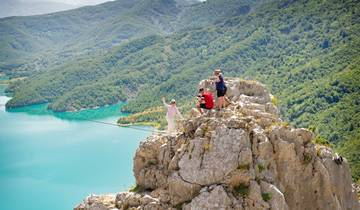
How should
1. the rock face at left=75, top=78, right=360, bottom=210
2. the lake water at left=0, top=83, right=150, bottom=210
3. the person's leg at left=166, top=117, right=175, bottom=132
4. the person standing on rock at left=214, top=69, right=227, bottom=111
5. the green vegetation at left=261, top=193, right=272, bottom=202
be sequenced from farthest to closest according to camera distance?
the lake water at left=0, top=83, right=150, bottom=210 < the person's leg at left=166, top=117, right=175, bottom=132 < the person standing on rock at left=214, top=69, right=227, bottom=111 < the rock face at left=75, top=78, right=360, bottom=210 < the green vegetation at left=261, top=193, right=272, bottom=202

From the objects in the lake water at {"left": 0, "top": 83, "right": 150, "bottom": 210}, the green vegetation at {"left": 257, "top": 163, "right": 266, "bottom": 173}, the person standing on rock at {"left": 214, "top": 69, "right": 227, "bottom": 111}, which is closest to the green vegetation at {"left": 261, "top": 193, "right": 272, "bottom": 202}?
the green vegetation at {"left": 257, "top": 163, "right": 266, "bottom": 173}

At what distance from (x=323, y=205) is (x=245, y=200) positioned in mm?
4869

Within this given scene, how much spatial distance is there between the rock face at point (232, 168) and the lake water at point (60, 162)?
194ft

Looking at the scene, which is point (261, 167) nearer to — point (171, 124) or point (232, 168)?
point (232, 168)

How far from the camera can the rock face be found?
18297mm

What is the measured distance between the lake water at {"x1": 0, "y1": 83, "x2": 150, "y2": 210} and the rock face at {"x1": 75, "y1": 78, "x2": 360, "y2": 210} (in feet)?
194

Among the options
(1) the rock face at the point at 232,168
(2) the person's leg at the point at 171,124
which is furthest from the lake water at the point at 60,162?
(1) the rock face at the point at 232,168

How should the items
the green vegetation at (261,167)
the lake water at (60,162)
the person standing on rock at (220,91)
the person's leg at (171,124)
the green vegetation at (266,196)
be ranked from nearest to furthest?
the green vegetation at (266,196) → the green vegetation at (261,167) → the person standing on rock at (220,91) → the person's leg at (171,124) → the lake water at (60,162)

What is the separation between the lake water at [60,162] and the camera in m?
86.1

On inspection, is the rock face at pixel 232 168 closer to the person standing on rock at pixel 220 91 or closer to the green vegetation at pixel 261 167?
the green vegetation at pixel 261 167

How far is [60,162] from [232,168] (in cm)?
9908

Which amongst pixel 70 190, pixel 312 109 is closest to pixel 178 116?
pixel 70 190

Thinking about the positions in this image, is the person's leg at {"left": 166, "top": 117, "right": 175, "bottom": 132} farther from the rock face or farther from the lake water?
the lake water

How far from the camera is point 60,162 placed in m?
113
